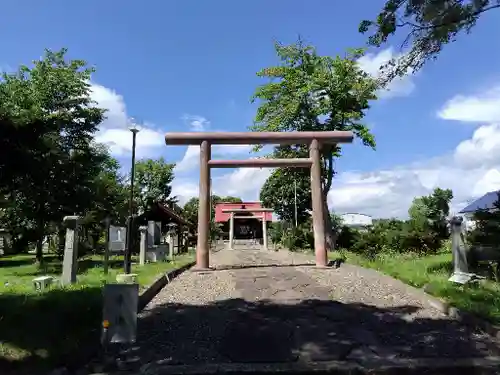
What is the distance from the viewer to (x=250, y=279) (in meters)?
10.1

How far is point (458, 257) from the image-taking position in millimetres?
8523

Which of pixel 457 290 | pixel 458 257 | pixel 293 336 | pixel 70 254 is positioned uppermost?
pixel 70 254

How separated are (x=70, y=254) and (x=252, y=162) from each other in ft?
20.0

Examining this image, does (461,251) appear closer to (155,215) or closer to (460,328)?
(460,328)

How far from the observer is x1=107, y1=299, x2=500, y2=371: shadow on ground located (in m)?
5.00

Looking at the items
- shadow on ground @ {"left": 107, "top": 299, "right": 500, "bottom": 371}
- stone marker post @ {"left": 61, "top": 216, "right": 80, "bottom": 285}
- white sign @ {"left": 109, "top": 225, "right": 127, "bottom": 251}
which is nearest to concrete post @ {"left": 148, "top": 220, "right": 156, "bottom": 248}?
white sign @ {"left": 109, "top": 225, "right": 127, "bottom": 251}

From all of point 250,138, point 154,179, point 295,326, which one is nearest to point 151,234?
point 250,138

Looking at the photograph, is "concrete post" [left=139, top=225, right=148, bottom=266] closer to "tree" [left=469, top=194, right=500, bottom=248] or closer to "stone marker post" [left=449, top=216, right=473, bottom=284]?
"stone marker post" [left=449, top=216, right=473, bottom=284]

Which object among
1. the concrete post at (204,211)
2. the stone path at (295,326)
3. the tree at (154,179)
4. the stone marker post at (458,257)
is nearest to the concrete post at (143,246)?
the concrete post at (204,211)

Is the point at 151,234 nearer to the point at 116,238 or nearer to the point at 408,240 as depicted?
the point at 116,238

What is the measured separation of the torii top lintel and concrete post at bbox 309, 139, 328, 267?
36 cm

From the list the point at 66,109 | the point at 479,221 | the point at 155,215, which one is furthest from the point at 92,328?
the point at 155,215

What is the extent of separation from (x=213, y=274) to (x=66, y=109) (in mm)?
15411

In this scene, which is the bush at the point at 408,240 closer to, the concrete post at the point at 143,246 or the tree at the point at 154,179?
the concrete post at the point at 143,246
